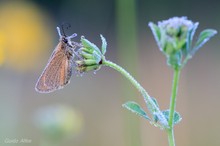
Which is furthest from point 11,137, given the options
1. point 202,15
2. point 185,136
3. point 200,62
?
point 202,15

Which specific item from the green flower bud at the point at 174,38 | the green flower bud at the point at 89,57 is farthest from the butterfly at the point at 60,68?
the green flower bud at the point at 174,38

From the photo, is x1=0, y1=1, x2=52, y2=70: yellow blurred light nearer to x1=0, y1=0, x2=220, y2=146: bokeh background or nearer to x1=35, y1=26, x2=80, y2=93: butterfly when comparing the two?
x1=0, y1=0, x2=220, y2=146: bokeh background

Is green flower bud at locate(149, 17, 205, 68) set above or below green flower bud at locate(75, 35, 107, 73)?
below

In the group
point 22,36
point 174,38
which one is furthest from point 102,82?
point 174,38

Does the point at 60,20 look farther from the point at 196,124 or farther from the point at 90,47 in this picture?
the point at 90,47

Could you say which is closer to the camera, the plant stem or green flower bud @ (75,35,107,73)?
the plant stem

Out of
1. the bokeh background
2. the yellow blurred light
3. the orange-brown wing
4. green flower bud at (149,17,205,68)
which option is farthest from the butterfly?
the yellow blurred light

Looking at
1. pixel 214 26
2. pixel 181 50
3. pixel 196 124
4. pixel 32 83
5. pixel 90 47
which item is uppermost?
pixel 214 26

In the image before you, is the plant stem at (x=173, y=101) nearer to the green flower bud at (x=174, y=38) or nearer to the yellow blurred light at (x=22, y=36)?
the green flower bud at (x=174, y=38)
